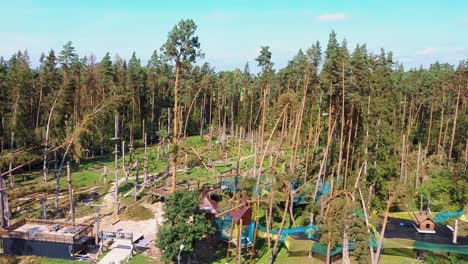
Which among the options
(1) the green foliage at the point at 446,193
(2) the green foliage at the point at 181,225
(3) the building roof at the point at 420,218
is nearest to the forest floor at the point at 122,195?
(2) the green foliage at the point at 181,225

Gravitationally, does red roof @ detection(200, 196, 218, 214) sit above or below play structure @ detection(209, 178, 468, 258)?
above

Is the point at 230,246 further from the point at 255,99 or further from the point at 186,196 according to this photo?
the point at 255,99

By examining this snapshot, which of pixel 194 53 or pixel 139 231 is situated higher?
pixel 194 53

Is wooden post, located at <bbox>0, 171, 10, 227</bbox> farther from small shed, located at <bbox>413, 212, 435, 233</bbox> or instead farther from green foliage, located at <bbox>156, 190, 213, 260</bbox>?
small shed, located at <bbox>413, 212, 435, 233</bbox>

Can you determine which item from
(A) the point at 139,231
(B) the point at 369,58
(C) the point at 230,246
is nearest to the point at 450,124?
(B) the point at 369,58

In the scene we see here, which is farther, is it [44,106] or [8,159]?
Result: [44,106]

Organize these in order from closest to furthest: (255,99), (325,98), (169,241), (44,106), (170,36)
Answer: (169,241) < (170,36) < (325,98) < (44,106) < (255,99)

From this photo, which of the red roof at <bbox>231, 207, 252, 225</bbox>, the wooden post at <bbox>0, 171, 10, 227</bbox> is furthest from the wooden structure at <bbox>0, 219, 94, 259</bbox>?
the red roof at <bbox>231, 207, 252, 225</bbox>
